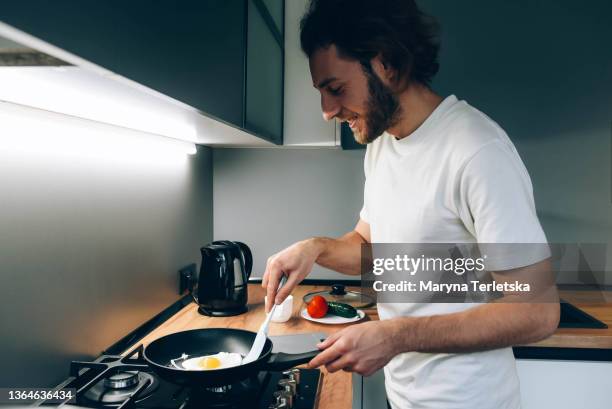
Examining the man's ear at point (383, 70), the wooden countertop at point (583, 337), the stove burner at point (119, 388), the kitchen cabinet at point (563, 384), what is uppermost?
the man's ear at point (383, 70)

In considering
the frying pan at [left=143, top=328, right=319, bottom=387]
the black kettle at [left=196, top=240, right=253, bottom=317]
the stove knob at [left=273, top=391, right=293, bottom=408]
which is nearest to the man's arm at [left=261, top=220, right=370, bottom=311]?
the frying pan at [left=143, top=328, right=319, bottom=387]

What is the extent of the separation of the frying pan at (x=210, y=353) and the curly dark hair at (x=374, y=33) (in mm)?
704

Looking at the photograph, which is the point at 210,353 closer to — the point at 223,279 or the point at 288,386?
the point at 288,386

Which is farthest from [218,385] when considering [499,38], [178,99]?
[499,38]

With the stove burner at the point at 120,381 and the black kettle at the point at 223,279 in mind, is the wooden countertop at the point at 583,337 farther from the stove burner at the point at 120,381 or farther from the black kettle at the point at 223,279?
the stove burner at the point at 120,381

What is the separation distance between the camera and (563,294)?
1915 mm

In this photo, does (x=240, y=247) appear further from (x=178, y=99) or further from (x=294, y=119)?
(x=178, y=99)

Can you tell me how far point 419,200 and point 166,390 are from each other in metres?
0.68

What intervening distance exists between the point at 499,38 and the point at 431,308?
1.40m

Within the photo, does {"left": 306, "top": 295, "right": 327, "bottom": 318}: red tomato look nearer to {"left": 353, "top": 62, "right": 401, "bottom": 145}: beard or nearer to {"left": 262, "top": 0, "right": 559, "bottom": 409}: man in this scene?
{"left": 262, "top": 0, "right": 559, "bottom": 409}: man

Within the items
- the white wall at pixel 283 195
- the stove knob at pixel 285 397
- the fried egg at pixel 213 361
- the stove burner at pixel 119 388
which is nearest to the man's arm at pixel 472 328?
the stove knob at pixel 285 397

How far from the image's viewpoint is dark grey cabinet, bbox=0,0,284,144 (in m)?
0.52

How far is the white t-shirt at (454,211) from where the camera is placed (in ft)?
3.13

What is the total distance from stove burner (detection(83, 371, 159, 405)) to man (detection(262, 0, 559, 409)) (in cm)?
33
